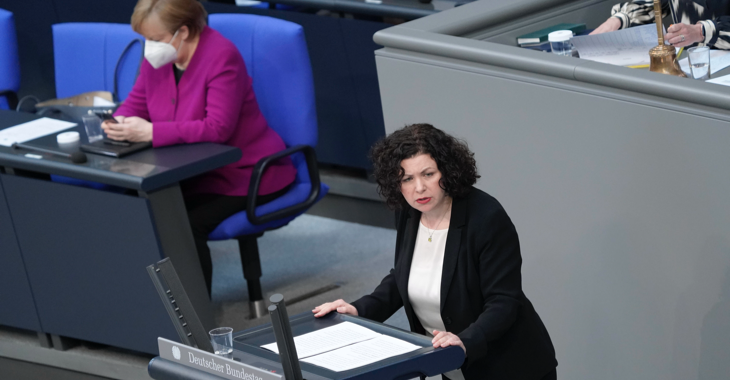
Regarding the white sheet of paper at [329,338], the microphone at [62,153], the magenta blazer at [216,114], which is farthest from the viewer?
the magenta blazer at [216,114]

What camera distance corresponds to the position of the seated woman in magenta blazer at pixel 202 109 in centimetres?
348

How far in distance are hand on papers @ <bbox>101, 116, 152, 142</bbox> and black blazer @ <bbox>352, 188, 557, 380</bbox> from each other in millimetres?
1526

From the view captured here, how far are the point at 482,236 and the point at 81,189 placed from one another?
5.77 feet

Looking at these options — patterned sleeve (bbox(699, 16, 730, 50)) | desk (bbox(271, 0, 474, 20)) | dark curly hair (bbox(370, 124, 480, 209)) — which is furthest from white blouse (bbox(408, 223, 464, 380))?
desk (bbox(271, 0, 474, 20))

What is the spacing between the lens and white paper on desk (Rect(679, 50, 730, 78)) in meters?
2.55

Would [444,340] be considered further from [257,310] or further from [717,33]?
[257,310]

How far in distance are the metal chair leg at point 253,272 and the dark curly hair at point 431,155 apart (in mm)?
1781

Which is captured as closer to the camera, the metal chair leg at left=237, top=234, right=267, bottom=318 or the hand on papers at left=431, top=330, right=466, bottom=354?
the hand on papers at left=431, top=330, right=466, bottom=354

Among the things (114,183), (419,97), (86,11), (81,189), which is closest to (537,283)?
(419,97)

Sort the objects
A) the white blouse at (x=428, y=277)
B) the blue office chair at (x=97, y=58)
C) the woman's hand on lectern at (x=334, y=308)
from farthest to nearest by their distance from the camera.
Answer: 1. the blue office chair at (x=97, y=58)
2. the white blouse at (x=428, y=277)
3. the woman's hand on lectern at (x=334, y=308)

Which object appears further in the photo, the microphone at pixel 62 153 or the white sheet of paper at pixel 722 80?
the microphone at pixel 62 153

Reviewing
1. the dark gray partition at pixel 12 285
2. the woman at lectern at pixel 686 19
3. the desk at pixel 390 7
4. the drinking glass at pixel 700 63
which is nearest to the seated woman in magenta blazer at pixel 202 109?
the dark gray partition at pixel 12 285

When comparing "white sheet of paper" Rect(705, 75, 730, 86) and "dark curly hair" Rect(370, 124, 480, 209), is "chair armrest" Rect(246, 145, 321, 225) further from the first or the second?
"white sheet of paper" Rect(705, 75, 730, 86)

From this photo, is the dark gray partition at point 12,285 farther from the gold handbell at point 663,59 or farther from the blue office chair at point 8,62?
the gold handbell at point 663,59
